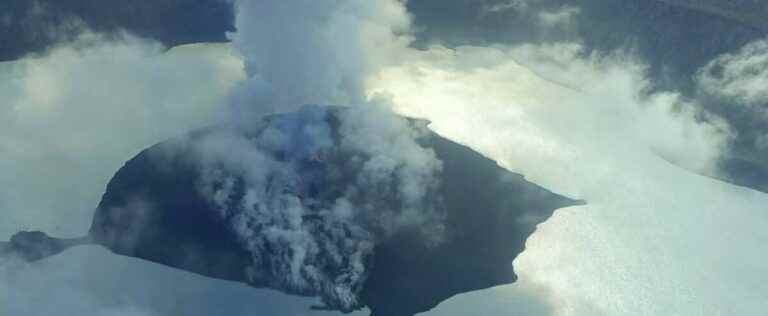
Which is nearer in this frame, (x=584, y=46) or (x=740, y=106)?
(x=740, y=106)

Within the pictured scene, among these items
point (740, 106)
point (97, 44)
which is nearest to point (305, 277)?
point (97, 44)

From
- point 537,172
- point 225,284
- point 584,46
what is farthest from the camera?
point 584,46

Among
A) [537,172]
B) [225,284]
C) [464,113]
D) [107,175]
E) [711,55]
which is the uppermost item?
[711,55]

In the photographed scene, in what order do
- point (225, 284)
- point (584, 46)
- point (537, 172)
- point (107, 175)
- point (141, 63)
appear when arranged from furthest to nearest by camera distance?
point (584, 46)
point (141, 63)
point (537, 172)
point (107, 175)
point (225, 284)

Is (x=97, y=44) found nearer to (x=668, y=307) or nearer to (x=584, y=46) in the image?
(x=584, y=46)

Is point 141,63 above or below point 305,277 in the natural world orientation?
above

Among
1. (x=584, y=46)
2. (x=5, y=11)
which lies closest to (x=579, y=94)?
(x=584, y=46)
